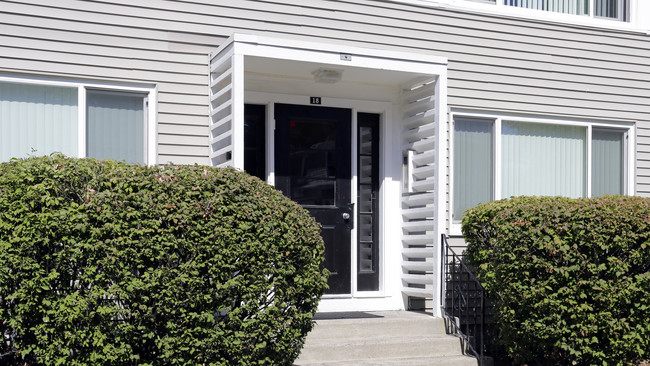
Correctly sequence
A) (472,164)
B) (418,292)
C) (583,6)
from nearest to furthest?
(418,292) < (472,164) < (583,6)

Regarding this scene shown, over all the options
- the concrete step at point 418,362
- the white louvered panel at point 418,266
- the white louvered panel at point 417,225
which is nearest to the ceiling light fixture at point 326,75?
the white louvered panel at point 417,225

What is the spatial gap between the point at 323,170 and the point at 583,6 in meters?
4.02

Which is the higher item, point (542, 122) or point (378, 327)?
point (542, 122)

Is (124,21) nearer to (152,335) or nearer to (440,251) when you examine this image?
(152,335)

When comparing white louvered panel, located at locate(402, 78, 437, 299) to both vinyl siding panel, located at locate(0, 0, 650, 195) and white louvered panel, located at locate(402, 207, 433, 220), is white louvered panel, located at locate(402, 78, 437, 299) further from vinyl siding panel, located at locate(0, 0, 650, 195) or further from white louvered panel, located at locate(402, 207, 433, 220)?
vinyl siding panel, located at locate(0, 0, 650, 195)

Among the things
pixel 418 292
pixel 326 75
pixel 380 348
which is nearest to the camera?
pixel 380 348

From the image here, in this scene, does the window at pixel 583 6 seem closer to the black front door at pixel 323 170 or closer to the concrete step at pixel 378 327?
the black front door at pixel 323 170

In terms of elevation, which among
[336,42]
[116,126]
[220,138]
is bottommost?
[220,138]

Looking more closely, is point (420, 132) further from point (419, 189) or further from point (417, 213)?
point (417, 213)

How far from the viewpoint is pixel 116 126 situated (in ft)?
24.4

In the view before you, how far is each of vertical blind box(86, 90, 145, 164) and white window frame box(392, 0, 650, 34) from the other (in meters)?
3.12

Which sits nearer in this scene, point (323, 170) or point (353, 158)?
point (323, 170)

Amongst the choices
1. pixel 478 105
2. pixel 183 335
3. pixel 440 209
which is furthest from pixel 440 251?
pixel 183 335

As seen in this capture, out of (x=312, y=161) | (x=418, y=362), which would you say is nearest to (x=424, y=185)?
(x=312, y=161)
